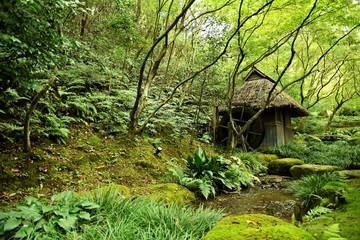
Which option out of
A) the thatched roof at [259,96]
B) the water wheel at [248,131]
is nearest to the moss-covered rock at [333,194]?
the thatched roof at [259,96]

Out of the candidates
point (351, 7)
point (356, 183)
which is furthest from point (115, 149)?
point (351, 7)

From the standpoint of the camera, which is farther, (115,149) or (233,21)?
(233,21)

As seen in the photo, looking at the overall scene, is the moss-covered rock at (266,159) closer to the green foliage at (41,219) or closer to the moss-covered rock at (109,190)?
the moss-covered rock at (109,190)

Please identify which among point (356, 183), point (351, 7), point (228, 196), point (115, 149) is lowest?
point (228, 196)

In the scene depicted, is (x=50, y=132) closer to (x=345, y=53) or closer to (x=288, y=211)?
(x=288, y=211)

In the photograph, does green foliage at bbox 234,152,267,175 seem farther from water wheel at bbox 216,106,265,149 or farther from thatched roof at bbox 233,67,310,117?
thatched roof at bbox 233,67,310,117

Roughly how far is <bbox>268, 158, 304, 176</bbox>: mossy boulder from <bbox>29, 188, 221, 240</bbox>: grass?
7.84 metres

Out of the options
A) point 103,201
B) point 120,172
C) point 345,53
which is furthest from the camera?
point 345,53

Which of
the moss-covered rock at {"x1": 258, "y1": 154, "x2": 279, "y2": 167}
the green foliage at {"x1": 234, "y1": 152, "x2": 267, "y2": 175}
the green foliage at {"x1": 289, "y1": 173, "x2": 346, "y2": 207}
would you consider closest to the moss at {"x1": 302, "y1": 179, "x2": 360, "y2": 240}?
the green foliage at {"x1": 289, "y1": 173, "x2": 346, "y2": 207}

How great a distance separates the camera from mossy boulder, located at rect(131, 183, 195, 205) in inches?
191

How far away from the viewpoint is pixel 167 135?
9.80 m

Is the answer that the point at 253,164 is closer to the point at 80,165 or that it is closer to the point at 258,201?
the point at 258,201

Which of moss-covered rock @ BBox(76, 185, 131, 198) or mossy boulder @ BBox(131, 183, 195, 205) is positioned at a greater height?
moss-covered rock @ BBox(76, 185, 131, 198)

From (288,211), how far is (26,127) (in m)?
5.61
